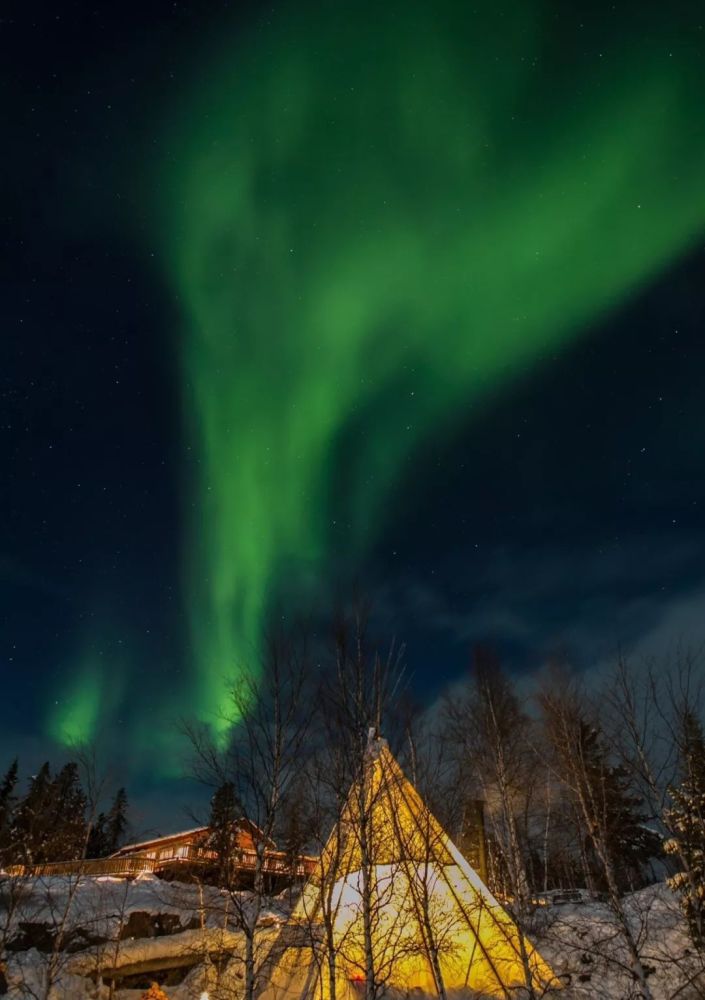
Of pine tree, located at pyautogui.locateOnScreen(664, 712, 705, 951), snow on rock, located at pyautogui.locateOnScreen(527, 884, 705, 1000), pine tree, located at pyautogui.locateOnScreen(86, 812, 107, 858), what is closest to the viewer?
pine tree, located at pyautogui.locateOnScreen(664, 712, 705, 951)

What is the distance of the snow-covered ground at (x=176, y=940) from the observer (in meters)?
16.5

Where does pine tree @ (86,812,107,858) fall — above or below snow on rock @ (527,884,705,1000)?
above

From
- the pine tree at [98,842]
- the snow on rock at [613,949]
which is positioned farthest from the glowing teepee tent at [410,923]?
the pine tree at [98,842]

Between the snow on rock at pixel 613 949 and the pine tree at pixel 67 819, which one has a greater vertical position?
the pine tree at pixel 67 819

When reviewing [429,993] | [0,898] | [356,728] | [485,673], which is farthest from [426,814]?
[0,898]

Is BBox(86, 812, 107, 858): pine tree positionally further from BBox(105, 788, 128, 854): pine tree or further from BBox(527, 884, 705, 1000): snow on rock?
BBox(527, 884, 705, 1000): snow on rock

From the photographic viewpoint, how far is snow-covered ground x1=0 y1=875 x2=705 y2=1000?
16.5 meters

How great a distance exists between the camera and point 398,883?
14.5m

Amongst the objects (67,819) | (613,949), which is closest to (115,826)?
(67,819)

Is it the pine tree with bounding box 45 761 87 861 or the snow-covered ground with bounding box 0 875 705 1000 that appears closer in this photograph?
the snow-covered ground with bounding box 0 875 705 1000

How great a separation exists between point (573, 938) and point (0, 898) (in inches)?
880

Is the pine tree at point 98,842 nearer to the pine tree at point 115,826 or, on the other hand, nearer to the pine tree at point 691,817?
the pine tree at point 115,826

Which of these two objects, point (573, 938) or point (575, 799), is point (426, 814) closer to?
point (575, 799)

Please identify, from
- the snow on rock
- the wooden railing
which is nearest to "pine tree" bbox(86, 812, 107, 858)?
the wooden railing
